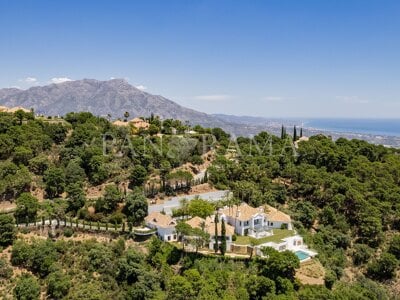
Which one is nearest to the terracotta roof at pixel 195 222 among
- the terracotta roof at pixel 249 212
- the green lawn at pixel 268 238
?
the green lawn at pixel 268 238

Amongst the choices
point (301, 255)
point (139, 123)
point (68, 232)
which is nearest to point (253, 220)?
point (301, 255)

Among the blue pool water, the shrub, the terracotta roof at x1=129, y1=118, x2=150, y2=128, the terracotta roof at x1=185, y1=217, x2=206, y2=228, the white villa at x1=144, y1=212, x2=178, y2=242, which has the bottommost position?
the blue pool water

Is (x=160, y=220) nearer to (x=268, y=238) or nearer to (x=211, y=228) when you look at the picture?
(x=211, y=228)

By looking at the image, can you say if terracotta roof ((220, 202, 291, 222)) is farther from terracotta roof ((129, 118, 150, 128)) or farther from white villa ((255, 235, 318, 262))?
terracotta roof ((129, 118, 150, 128))

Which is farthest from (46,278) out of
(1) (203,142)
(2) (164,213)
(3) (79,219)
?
(1) (203,142)

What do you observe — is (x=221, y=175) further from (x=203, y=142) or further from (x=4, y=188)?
(x=4, y=188)

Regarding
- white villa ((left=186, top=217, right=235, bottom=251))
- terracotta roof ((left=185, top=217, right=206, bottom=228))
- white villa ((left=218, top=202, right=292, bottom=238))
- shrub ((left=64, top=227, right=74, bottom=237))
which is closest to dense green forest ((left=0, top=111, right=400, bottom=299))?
shrub ((left=64, top=227, right=74, bottom=237))
